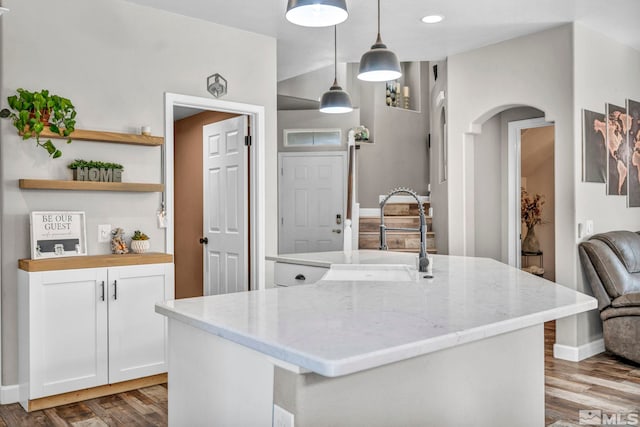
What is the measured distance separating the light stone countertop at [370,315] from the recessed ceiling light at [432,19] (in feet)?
8.24

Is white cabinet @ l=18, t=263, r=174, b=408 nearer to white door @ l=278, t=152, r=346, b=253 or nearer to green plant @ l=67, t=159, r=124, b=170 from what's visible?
green plant @ l=67, t=159, r=124, b=170

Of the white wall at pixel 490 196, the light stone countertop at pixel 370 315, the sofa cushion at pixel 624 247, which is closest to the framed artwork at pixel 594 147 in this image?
the sofa cushion at pixel 624 247

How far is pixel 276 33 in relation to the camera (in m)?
4.41

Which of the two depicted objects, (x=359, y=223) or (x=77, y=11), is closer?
(x=77, y=11)

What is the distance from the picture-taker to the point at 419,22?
13.6ft

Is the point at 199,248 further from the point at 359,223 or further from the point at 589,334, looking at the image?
the point at 589,334

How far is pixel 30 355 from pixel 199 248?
2.63 m

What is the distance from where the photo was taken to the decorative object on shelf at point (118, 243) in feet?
11.6

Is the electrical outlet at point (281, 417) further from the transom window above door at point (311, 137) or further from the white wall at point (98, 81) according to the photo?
the transom window above door at point (311, 137)

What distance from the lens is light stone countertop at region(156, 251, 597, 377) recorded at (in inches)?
46.7

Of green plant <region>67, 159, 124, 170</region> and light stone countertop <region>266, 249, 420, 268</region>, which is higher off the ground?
green plant <region>67, 159, 124, 170</region>

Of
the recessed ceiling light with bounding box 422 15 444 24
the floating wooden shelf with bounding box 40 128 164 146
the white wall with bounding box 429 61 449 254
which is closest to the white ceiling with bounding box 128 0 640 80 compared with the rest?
the recessed ceiling light with bounding box 422 15 444 24

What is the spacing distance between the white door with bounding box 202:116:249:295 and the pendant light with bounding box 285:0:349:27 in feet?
7.52

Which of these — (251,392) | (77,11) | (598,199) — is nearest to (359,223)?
(598,199)
